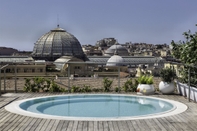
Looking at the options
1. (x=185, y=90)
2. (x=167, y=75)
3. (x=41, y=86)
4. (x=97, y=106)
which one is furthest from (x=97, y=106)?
(x=41, y=86)

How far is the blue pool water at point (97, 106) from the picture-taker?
785 cm

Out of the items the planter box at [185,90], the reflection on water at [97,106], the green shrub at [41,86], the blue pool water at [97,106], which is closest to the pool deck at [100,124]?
the blue pool water at [97,106]

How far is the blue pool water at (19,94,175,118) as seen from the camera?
25.7 ft

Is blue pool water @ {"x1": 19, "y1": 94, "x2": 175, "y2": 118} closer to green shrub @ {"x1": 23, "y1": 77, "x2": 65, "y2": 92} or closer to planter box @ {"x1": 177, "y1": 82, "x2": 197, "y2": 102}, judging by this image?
planter box @ {"x1": 177, "y1": 82, "x2": 197, "y2": 102}

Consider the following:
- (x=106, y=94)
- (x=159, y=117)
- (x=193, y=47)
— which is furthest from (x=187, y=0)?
(x=159, y=117)

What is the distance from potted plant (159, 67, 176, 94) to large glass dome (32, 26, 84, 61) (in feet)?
230

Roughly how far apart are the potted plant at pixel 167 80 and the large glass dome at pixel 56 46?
70.1 meters

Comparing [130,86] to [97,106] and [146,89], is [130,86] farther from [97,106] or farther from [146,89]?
[97,106]

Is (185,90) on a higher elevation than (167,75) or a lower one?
lower

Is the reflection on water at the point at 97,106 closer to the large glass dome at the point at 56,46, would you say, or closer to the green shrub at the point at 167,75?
the green shrub at the point at 167,75

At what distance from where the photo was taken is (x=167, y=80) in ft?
33.0

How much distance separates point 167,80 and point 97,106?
2.48 meters

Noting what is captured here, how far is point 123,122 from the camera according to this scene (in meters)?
6.02

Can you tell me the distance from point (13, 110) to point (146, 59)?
10121 centimetres
